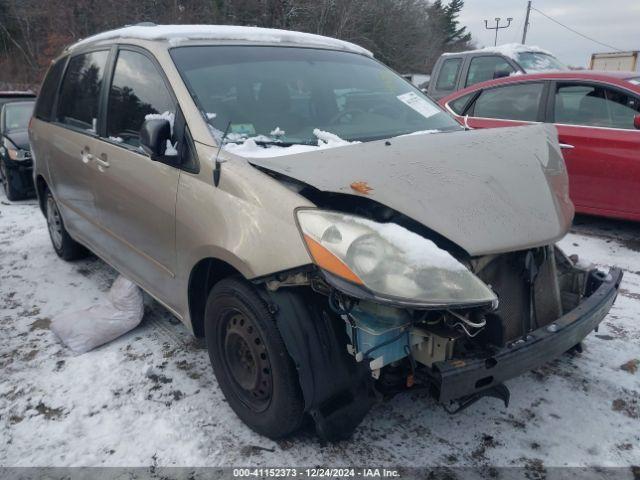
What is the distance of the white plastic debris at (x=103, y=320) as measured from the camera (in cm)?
318

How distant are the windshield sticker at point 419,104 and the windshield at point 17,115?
7.21 metres

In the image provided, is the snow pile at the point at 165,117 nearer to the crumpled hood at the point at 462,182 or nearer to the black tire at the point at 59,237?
the crumpled hood at the point at 462,182

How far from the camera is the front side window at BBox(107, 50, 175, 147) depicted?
2.74 metres

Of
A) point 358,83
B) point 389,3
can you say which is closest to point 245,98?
point 358,83

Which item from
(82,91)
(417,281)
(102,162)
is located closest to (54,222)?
(82,91)

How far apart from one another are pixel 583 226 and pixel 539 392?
11.4 ft

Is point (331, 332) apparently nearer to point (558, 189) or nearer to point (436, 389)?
point (436, 389)

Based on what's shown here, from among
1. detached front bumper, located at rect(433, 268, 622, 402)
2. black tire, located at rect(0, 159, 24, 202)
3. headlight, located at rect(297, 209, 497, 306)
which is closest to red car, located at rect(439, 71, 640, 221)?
detached front bumper, located at rect(433, 268, 622, 402)

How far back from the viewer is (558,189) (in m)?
2.37

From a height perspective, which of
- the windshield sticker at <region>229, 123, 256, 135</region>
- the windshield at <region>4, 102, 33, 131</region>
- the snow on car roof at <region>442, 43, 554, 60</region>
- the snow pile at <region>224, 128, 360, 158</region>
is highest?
the snow on car roof at <region>442, 43, 554, 60</region>

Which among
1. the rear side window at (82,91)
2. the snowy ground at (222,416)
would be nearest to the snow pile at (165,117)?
the rear side window at (82,91)

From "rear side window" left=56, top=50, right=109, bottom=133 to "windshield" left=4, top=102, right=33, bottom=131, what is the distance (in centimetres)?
483

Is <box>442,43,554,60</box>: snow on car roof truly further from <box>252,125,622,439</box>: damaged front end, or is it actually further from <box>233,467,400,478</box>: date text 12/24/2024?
<box>233,467,400,478</box>: date text 12/24/2024

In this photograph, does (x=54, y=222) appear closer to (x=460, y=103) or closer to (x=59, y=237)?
(x=59, y=237)
